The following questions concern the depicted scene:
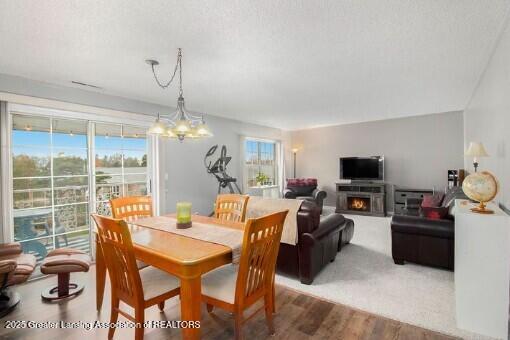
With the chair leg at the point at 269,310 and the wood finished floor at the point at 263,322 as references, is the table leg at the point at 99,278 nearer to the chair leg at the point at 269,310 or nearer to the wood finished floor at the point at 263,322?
the wood finished floor at the point at 263,322

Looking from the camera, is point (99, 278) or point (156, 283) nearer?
point (156, 283)

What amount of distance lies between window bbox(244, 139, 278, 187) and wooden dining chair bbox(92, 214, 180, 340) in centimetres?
450

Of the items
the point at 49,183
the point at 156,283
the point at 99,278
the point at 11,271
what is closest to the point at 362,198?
the point at 156,283

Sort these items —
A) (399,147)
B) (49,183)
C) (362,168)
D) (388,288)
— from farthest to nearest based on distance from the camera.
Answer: (362,168), (399,147), (49,183), (388,288)

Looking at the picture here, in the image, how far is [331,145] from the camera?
7.08 meters

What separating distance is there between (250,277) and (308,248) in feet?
3.69

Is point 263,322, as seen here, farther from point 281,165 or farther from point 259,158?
point 281,165

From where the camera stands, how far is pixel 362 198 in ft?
20.3

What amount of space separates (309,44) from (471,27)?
1308mm

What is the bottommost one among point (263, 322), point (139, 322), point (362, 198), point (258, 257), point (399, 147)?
point (263, 322)

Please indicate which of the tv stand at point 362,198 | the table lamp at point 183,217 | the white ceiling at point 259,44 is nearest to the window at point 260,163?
the tv stand at point 362,198

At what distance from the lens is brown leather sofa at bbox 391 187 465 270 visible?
116 inches

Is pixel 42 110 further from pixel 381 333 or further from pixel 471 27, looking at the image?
pixel 471 27

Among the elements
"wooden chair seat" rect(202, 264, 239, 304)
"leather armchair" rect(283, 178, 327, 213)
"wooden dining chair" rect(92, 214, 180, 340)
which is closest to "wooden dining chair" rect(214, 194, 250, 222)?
"wooden chair seat" rect(202, 264, 239, 304)
